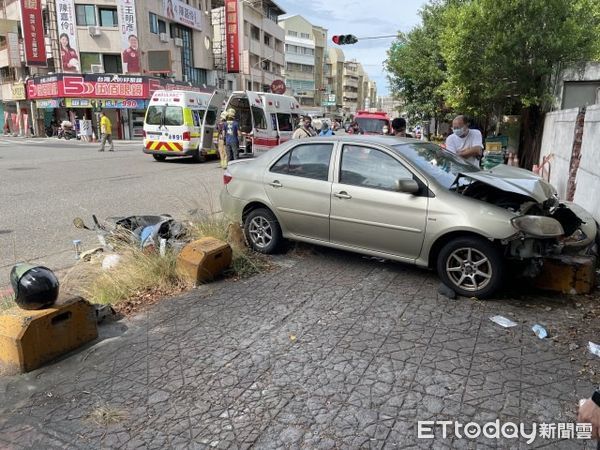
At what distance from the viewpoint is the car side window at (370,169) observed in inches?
195

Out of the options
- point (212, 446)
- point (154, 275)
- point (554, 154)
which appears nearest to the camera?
point (212, 446)

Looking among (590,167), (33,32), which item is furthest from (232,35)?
(590,167)

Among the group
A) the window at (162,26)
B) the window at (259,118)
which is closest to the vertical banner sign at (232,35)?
the window at (162,26)

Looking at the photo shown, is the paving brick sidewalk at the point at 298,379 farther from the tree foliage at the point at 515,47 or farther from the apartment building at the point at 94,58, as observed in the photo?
the apartment building at the point at 94,58

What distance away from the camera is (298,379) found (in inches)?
127

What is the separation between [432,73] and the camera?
18.4m

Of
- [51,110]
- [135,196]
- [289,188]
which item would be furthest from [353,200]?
[51,110]

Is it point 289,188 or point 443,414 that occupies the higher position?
point 289,188

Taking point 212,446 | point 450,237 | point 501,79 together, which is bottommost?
point 212,446

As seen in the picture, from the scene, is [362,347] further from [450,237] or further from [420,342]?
[450,237]

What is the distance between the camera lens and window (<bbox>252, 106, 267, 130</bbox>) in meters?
16.8

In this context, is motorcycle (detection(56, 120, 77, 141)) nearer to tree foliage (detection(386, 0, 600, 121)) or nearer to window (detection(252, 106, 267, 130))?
window (detection(252, 106, 267, 130))

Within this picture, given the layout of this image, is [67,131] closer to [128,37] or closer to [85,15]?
[128,37]

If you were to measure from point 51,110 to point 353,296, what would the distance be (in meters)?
39.8
